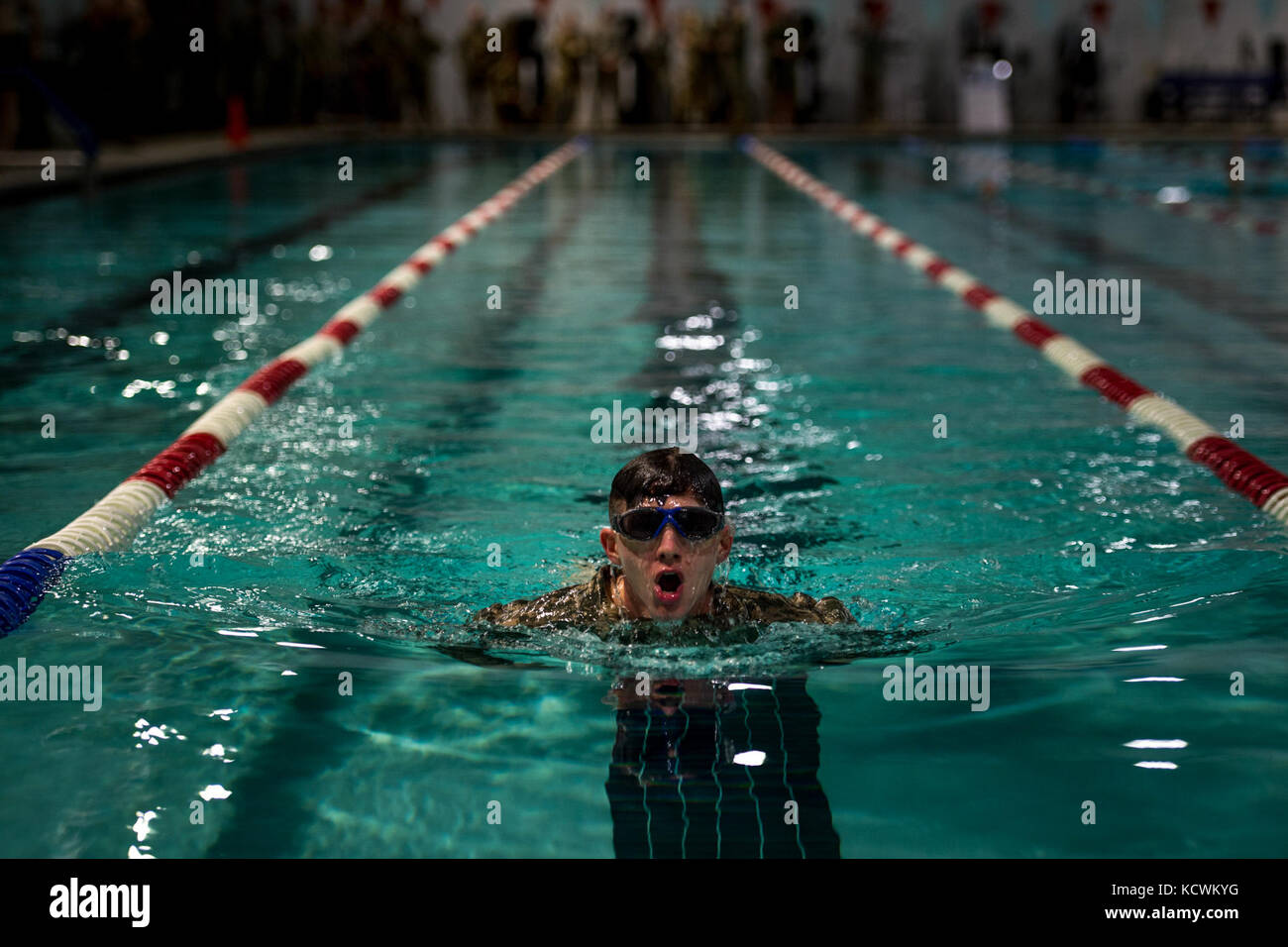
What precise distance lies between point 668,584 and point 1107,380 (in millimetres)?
3197

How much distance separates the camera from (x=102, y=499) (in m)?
3.91

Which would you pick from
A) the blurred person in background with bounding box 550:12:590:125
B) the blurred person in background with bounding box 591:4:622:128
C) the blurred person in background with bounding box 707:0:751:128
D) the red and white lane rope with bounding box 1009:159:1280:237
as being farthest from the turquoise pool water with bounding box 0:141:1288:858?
the blurred person in background with bounding box 591:4:622:128

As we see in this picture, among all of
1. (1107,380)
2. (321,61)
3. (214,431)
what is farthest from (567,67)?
(214,431)

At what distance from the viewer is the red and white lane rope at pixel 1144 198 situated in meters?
11.0

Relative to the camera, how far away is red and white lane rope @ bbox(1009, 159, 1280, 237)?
36.0 ft

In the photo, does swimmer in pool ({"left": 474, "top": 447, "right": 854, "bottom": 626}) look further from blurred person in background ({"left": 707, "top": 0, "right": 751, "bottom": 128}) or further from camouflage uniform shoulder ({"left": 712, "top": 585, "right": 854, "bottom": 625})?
blurred person in background ({"left": 707, "top": 0, "right": 751, "bottom": 128})

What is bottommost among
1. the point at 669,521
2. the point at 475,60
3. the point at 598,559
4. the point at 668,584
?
the point at 598,559

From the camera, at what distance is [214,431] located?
4578mm

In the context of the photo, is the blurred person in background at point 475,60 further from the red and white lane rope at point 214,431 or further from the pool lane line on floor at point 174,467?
the pool lane line on floor at point 174,467

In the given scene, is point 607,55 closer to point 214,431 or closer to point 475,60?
point 475,60

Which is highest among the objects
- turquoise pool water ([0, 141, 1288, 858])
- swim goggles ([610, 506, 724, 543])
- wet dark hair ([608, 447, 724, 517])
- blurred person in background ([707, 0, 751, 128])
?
blurred person in background ([707, 0, 751, 128])

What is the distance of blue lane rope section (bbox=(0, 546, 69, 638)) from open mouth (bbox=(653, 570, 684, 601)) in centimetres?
123
